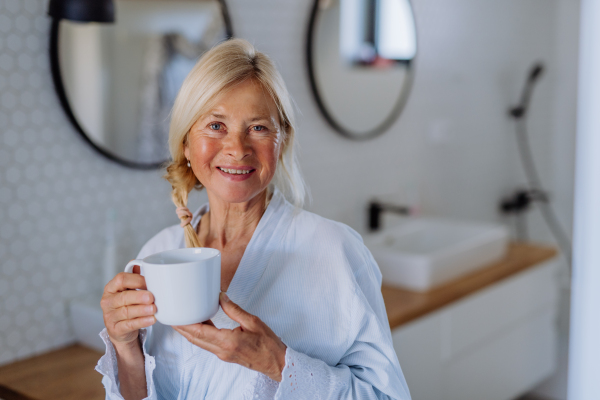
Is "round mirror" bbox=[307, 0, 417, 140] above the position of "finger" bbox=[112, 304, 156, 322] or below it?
above

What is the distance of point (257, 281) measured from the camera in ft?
3.05

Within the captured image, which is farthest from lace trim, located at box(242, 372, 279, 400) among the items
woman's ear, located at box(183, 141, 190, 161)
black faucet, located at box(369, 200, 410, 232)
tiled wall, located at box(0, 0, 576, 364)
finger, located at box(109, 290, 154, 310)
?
black faucet, located at box(369, 200, 410, 232)

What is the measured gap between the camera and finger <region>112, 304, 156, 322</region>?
0.73 meters

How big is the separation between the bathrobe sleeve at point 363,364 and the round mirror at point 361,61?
117 centimetres

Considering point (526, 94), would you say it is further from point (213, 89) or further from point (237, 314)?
point (237, 314)

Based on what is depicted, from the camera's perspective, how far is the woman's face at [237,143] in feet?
2.80

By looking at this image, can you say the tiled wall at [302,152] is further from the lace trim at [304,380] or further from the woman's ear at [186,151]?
the lace trim at [304,380]

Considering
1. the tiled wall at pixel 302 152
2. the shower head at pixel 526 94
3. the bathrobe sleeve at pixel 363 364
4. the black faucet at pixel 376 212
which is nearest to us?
the bathrobe sleeve at pixel 363 364

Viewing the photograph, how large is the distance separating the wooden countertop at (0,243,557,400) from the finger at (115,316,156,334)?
46 cm

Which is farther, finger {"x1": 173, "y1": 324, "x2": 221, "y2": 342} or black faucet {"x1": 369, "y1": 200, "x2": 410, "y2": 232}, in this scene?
A: black faucet {"x1": 369, "y1": 200, "x2": 410, "y2": 232}

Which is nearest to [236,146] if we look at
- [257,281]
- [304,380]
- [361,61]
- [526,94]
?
[257,281]

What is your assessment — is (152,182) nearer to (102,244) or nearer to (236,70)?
(102,244)

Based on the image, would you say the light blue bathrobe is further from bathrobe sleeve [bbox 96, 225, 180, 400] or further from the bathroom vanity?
the bathroom vanity

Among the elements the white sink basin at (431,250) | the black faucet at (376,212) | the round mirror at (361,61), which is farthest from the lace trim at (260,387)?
the black faucet at (376,212)
